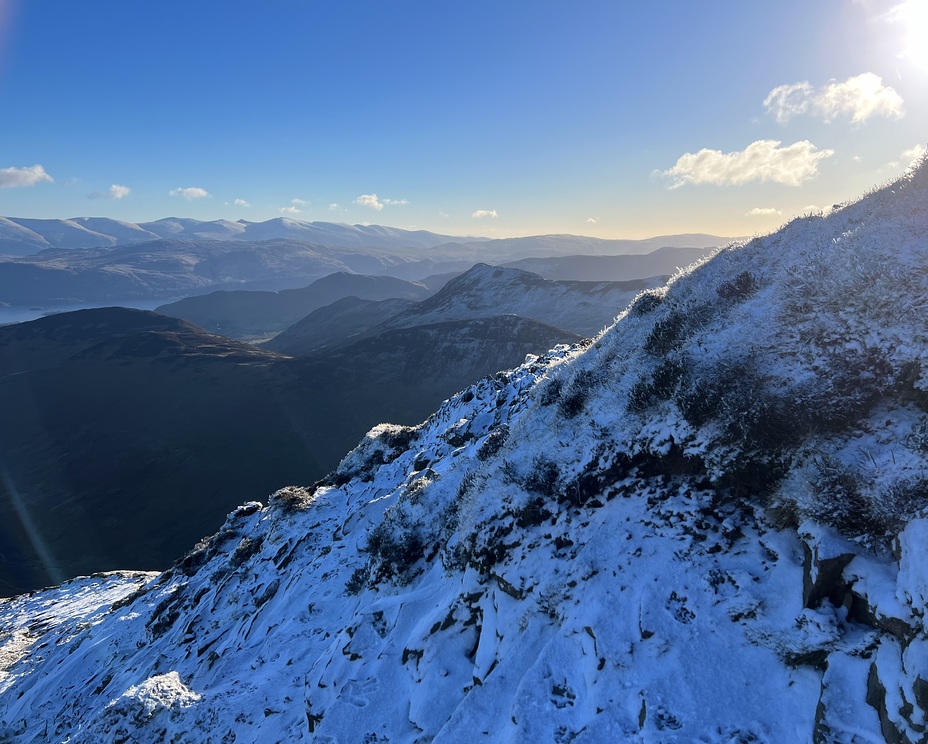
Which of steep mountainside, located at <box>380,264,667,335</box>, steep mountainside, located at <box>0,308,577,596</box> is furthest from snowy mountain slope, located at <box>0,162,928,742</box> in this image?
steep mountainside, located at <box>380,264,667,335</box>

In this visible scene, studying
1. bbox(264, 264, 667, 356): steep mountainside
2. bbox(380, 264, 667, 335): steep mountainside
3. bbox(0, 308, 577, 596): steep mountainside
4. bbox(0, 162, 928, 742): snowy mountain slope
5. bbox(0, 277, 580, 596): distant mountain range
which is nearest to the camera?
bbox(0, 162, 928, 742): snowy mountain slope

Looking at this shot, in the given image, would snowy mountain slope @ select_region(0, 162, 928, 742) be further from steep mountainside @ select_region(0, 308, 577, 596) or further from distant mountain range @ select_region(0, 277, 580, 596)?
steep mountainside @ select_region(0, 308, 577, 596)

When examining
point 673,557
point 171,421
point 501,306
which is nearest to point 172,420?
point 171,421

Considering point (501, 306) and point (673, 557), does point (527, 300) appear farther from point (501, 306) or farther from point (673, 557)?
point (673, 557)

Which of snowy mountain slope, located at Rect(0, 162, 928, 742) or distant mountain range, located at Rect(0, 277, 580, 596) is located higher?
snowy mountain slope, located at Rect(0, 162, 928, 742)

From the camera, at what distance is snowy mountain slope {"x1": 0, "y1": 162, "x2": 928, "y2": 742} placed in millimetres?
6238

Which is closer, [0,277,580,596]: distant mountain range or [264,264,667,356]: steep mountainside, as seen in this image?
[0,277,580,596]: distant mountain range

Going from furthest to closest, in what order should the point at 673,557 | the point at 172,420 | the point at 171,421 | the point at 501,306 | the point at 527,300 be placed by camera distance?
the point at 501,306
the point at 527,300
the point at 172,420
the point at 171,421
the point at 673,557

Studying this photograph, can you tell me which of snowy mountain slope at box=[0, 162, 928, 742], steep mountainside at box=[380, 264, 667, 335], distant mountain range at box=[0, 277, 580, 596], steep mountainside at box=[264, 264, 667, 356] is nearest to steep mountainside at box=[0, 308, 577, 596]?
distant mountain range at box=[0, 277, 580, 596]

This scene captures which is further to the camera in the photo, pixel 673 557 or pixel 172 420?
pixel 172 420

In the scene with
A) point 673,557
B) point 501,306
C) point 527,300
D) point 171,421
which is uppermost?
point 527,300

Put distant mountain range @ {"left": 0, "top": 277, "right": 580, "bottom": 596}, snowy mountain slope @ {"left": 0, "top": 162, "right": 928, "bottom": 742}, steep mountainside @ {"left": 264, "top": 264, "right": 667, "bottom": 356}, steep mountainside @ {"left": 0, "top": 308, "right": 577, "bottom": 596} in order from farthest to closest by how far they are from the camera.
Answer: steep mountainside @ {"left": 264, "top": 264, "right": 667, "bottom": 356}, distant mountain range @ {"left": 0, "top": 277, "right": 580, "bottom": 596}, steep mountainside @ {"left": 0, "top": 308, "right": 577, "bottom": 596}, snowy mountain slope @ {"left": 0, "top": 162, "right": 928, "bottom": 742}

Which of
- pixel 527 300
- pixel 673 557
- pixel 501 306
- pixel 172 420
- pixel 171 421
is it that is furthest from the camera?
pixel 501 306

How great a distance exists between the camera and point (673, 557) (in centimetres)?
798
